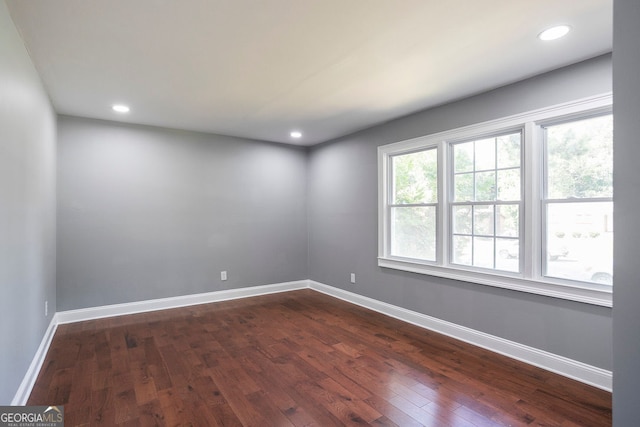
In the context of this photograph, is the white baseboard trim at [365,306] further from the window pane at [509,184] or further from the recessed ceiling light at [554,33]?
the recessed ceiling light at [554,33]

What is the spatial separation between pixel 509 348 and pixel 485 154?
6.03 feet

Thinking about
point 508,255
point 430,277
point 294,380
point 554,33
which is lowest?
point 294,380

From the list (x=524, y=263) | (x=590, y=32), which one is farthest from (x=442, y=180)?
(x=590, y=32)

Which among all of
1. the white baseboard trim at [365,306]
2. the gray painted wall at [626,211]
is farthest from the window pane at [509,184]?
the gray painted wall at [626,211]

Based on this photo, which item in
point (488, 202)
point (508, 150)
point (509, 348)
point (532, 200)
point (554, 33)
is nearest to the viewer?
point (554, 33)

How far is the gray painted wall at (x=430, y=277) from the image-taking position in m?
2.56

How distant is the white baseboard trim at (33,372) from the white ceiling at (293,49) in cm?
236

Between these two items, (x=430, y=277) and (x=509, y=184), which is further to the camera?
(x=430, y=277)

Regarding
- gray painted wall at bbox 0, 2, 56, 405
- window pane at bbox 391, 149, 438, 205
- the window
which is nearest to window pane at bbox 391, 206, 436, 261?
the window

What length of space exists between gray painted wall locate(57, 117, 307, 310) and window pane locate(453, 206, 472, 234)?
2.80 metres

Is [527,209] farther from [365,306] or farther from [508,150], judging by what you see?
[365,306]

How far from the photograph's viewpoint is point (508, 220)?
308cm
